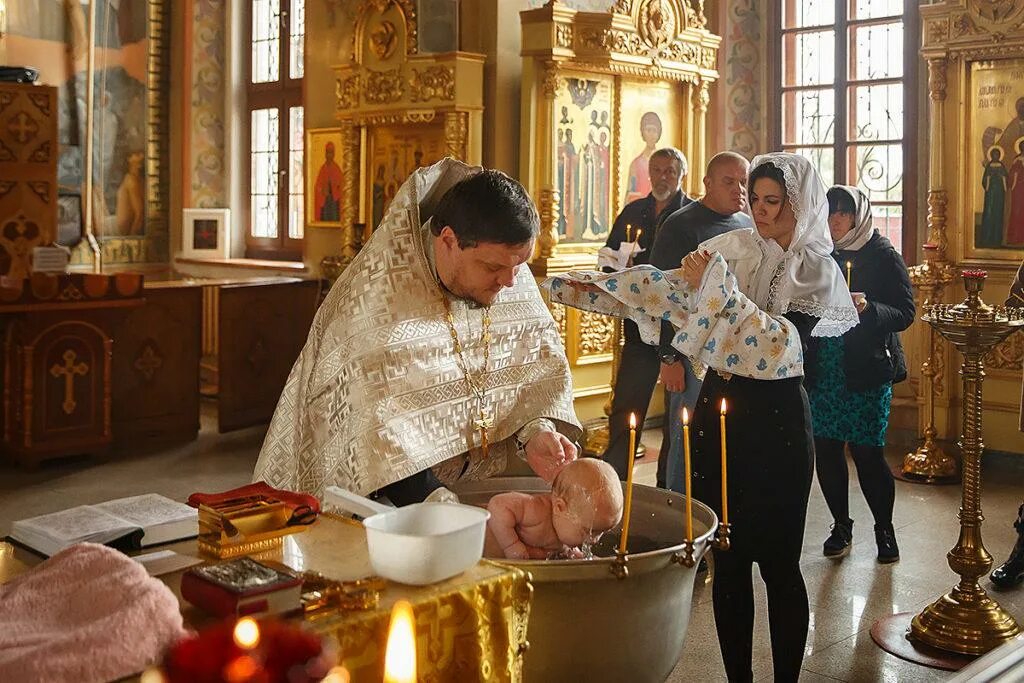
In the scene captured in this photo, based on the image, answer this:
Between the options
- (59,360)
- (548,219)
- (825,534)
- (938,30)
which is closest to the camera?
(825,534)

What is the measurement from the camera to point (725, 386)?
3141 millimetres

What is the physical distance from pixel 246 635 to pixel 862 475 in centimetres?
439

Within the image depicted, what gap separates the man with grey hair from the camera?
5.73 metres

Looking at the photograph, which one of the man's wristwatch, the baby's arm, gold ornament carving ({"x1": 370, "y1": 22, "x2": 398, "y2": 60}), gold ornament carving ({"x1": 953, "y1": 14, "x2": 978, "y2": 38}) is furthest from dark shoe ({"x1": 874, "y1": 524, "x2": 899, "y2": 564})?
gold ornament carving ({"x1": 370, "y1": 22, "x2": 398, "y2": 60})

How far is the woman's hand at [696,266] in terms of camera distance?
308cm

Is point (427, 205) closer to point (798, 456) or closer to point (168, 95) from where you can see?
point (798, 456)

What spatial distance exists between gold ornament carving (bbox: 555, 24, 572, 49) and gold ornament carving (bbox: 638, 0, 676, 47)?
1.81ft

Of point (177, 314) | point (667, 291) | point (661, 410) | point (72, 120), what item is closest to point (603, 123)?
point (661, 410)

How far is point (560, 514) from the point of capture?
231 cm

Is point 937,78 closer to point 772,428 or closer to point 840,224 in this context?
point 840,224

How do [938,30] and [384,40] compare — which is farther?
[384,40]

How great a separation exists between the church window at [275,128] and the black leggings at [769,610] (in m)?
7.57

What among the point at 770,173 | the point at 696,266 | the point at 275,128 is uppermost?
the point at 275,128

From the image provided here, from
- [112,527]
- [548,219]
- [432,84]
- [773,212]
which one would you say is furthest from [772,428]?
[432,84]
